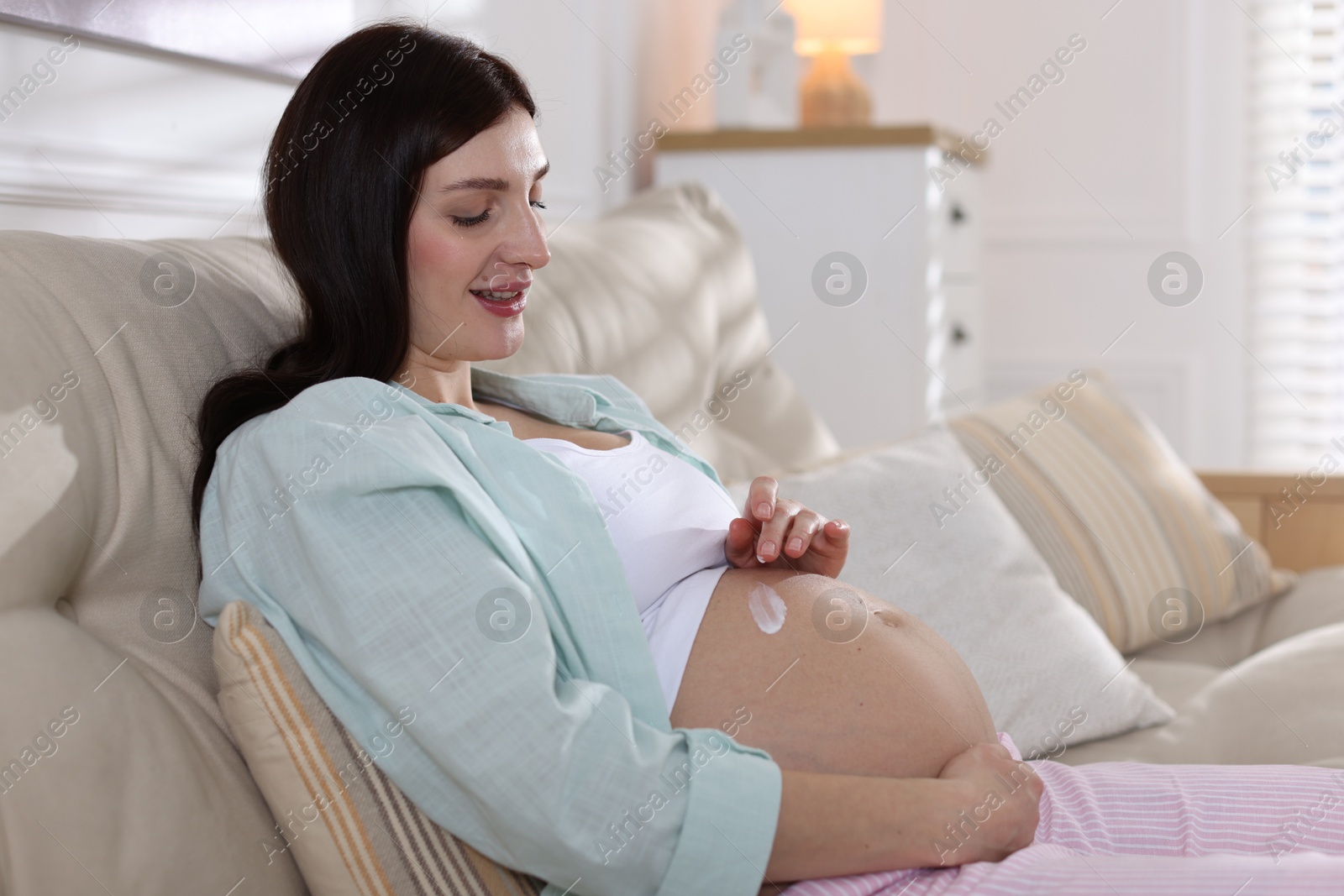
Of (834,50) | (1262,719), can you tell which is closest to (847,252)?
(834,50)

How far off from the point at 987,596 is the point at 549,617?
76cm

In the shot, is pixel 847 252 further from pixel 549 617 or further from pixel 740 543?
pixel 549 617

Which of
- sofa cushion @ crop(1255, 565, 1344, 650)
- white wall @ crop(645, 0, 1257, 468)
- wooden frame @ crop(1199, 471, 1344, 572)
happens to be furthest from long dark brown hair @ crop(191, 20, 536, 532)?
white wall @ crop(645, 0, 1257, 468)

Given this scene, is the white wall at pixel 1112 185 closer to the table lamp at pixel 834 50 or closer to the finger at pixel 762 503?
the table lamp at pixel 834 50

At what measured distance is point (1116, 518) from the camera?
5.86ft

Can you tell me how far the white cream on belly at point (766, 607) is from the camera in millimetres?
1025

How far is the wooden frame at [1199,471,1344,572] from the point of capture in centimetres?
205

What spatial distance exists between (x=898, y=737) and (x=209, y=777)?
1.67 feet

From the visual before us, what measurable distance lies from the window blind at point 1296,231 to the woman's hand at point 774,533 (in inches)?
106

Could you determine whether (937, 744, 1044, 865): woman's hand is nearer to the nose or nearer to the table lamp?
the nose

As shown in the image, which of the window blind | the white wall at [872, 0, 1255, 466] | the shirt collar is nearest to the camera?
the shirt collar

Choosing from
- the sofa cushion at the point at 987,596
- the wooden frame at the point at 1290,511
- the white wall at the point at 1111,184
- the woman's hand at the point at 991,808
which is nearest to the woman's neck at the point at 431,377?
the sofa cushion at the point at 987,596

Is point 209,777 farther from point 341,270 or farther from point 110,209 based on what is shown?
point 110,209

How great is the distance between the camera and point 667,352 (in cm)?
179
